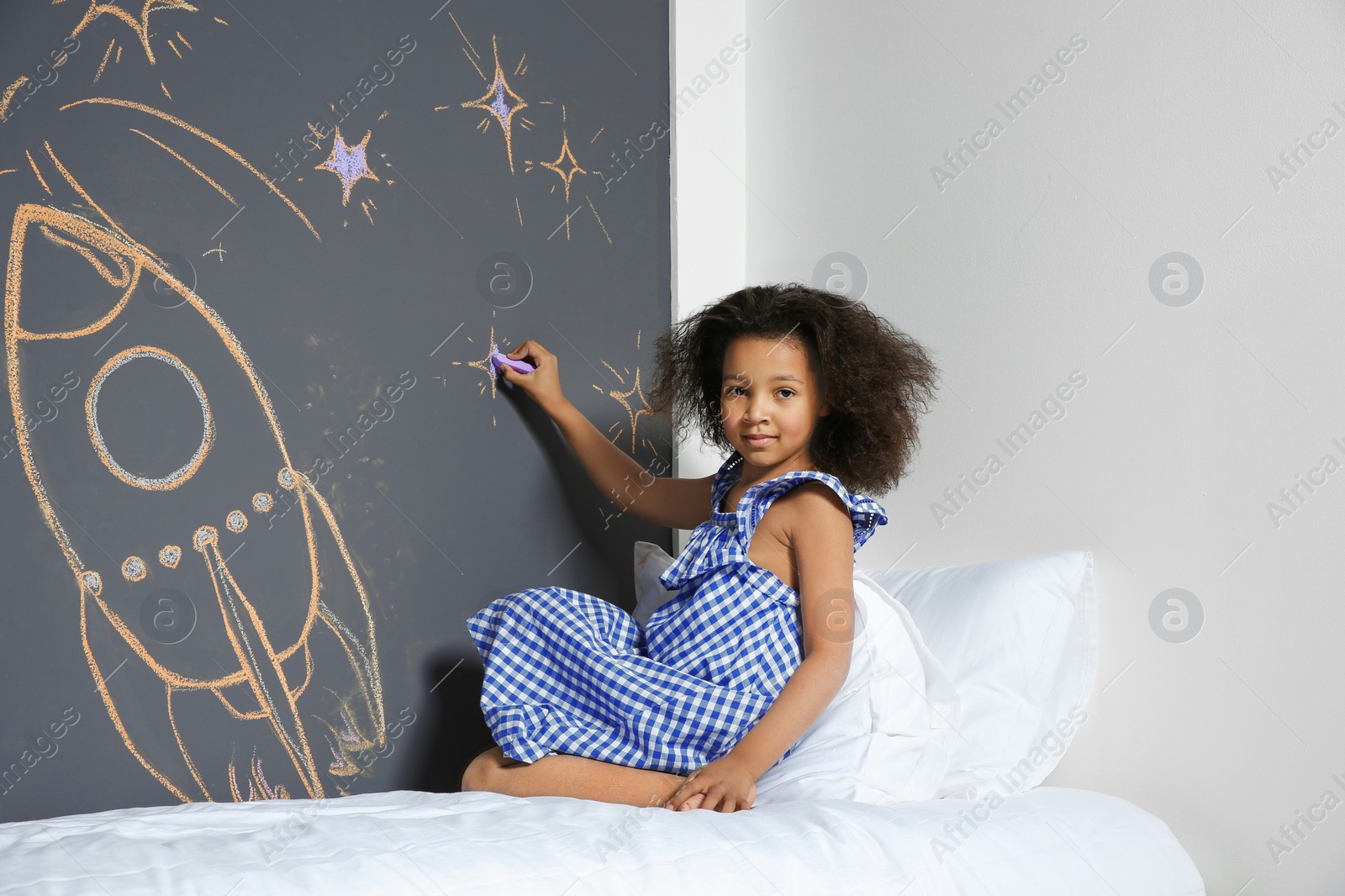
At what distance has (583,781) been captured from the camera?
1003 mm

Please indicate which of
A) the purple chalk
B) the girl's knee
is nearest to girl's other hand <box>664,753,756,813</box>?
the girl's knee

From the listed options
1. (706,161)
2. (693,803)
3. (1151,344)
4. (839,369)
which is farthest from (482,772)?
(706,161)

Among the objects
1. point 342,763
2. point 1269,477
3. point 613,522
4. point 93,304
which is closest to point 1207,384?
point 1269,477

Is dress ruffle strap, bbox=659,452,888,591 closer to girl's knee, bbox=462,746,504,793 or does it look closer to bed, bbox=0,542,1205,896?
bed, bbox=0,542,1205,896

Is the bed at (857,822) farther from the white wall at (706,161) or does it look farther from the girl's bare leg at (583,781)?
the white wall at (706,161)

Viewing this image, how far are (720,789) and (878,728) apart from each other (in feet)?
0.67

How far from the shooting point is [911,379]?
129cm

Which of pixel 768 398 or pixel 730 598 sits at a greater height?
pixel 768 398

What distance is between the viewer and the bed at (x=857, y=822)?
666 millimetres

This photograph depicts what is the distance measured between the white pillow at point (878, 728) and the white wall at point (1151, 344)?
0.82ft

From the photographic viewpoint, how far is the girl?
3.37ft

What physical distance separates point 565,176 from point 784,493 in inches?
23.8

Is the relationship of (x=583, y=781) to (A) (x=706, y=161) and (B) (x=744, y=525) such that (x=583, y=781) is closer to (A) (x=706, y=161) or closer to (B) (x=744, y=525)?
(B) (x=744, y=525)

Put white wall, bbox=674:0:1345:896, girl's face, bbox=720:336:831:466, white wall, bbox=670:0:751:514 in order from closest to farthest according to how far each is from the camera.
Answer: white wall, bbox=674:0:1345:896, girl's face, bbox=720:336:831:466, white wall, bbox=670:0:751:514
